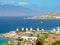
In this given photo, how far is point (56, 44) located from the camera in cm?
2656

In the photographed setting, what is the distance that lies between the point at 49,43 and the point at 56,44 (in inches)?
47.8

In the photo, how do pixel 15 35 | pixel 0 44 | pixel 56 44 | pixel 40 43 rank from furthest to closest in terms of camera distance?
pixel 15 35
pixel 0 44
pixel 40 43
pixel 56 44

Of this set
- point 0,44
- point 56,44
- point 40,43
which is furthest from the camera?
point 0,44

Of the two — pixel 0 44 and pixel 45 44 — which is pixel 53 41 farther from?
pixel 0 44

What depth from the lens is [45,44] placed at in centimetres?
2795

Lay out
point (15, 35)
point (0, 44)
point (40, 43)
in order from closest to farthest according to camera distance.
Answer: point (40, 43)
point (0, 44)
point (15, 35)

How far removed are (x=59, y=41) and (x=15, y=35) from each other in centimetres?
3155

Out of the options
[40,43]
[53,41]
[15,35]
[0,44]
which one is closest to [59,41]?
[53,41]

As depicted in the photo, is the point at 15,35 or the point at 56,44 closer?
the point at 56,44

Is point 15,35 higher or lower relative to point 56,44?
lower

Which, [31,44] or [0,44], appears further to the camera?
[0,44]

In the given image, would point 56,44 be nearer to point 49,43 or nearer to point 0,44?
point 49,43

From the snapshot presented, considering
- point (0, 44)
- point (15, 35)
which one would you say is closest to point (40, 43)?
point (0, 44)

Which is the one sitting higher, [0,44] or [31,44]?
[31,44]
